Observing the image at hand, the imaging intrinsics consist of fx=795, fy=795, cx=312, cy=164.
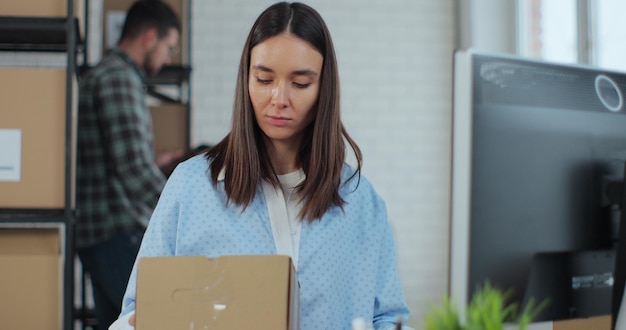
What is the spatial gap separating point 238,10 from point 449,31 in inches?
52.7

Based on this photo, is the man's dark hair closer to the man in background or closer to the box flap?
the man in background

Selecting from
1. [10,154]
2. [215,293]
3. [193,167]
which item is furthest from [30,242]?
[215,293]

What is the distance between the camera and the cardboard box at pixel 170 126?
10.8ft

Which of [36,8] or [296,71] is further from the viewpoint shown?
[36,8]

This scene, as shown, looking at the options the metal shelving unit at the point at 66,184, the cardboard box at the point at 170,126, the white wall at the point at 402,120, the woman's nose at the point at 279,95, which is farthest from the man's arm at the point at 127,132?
the white wall at the point at 402,120

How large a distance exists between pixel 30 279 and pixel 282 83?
139 centimetres

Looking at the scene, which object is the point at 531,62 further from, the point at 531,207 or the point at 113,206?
the point at 113,206

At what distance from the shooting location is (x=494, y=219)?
44.2 inches

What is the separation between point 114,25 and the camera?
342 centimetres

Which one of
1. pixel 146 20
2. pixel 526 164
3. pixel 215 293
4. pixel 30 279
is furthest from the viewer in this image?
pixel 146 20

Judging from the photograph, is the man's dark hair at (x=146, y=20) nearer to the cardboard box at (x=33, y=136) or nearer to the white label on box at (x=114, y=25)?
the white label on box at (x=114, y=25)

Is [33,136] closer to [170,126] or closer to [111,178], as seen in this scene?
[111,178]

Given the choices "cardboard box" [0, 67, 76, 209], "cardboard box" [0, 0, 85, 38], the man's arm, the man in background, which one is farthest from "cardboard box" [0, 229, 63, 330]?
"cardboard box" [0, 0, 85, 38]

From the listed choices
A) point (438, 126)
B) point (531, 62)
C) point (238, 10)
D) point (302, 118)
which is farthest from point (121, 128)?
point (438, 126)
